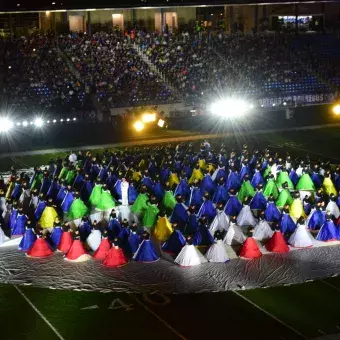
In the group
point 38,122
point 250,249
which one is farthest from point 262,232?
point 38,122

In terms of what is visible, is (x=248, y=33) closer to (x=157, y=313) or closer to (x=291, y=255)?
(x=291, y=255)

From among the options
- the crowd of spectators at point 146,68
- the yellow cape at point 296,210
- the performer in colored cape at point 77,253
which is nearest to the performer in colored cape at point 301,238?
the yellow cape at point 296,210

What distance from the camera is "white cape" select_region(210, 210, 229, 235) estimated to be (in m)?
19.6

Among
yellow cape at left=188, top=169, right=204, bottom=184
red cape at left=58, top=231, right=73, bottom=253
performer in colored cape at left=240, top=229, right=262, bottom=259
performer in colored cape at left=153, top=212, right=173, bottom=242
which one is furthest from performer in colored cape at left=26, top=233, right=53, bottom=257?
yellow cape at left=188, top=169, right=204, bottom=184

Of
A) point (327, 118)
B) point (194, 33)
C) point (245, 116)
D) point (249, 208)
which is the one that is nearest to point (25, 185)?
point (249, 208)

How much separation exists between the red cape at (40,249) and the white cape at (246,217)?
5259 mm

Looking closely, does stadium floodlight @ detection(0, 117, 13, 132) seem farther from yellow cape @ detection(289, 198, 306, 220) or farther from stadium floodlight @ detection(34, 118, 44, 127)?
yellow cape @ detection(289, 198, 306, 220)

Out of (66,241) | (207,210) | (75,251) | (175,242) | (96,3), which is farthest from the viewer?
(96,3)

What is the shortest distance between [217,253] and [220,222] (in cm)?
227

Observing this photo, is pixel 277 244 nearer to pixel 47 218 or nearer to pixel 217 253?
pixel 217 253

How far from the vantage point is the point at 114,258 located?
681 inches

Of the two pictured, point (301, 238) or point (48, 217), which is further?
point (48, 217)

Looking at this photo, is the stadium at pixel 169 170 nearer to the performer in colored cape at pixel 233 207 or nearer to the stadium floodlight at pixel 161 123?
the performer in colored cape at pixel 233 207

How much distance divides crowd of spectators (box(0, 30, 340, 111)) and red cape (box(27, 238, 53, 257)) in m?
17.0
